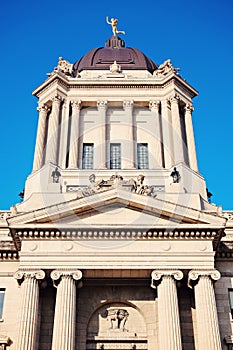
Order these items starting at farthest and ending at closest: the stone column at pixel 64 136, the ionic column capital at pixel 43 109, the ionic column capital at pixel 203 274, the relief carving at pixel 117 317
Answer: the ionic column capital at pixel 43 109 < the stone column at pixel 64 136 < the relief carving at pixel 117 317 < the ionic column capital at pixel 203 274

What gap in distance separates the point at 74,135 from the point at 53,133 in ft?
4.88

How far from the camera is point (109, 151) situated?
34.8m

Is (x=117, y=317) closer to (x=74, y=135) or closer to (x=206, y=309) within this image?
(x=206, y=309)

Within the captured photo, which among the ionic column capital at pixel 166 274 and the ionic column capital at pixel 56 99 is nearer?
the ionic column capital at pixel 166 274

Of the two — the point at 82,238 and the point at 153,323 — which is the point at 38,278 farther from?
the point at 153,323

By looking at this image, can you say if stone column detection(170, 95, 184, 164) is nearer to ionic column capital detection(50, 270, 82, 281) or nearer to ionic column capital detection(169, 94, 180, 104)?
ionic column capital detection(169, 94, 180, 104)

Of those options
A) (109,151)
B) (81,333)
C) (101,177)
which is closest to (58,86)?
(109,151)

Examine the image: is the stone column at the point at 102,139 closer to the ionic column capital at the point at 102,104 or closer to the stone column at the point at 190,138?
the ionic column capital at the point at 102,104

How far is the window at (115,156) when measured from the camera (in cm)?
3409

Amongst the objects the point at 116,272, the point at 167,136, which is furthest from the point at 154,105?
the point at 116,272

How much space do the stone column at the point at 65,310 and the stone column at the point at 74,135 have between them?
1125 cm

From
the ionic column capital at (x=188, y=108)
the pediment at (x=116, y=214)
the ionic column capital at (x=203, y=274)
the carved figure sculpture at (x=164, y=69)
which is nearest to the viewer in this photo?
the ionic column capital at (x=203, y=274)

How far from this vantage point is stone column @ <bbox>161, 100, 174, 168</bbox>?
33.6 metres

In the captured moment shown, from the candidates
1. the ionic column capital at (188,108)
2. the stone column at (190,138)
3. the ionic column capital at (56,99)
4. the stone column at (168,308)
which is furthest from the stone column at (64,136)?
the stone column at (168,308)
